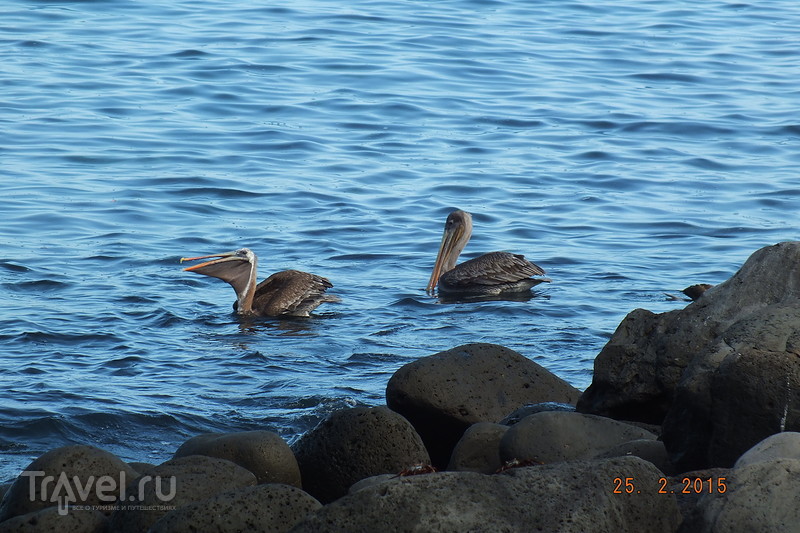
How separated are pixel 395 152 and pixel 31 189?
4586 millimetres

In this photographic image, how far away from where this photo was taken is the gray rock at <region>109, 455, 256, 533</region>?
5164 mm

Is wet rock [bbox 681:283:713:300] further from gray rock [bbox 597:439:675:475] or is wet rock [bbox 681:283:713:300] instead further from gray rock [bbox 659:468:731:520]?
gray rock [bbox 659:468:731:520]

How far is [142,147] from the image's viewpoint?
15797 millimetres

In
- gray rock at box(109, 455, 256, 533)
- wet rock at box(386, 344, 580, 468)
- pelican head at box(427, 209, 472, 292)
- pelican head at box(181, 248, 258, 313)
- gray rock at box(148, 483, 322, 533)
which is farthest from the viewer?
pelican head at box(427, 209, 472, 292)

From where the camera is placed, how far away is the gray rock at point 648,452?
19.0 feet

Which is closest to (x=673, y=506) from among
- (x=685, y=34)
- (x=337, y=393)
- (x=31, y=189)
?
(x=337, y=393)

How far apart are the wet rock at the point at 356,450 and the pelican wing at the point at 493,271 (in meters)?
5.75

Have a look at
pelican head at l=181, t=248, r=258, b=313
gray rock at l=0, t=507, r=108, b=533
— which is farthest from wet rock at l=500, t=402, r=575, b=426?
pelican head at l=181, t=248, r=258, b=313

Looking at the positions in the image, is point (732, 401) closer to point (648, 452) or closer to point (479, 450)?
point (648, 452)

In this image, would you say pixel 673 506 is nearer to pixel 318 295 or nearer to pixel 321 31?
pixel 318 295

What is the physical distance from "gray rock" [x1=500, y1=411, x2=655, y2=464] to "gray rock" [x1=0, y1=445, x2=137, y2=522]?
1780 millimetres

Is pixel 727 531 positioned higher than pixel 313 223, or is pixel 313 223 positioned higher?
pixel 727 531

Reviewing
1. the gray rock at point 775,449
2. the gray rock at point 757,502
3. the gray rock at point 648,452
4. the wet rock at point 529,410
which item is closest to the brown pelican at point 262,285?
the wet rock at point 529,410

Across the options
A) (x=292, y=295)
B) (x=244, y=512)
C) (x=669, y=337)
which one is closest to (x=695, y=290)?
(x=292, y=295)
